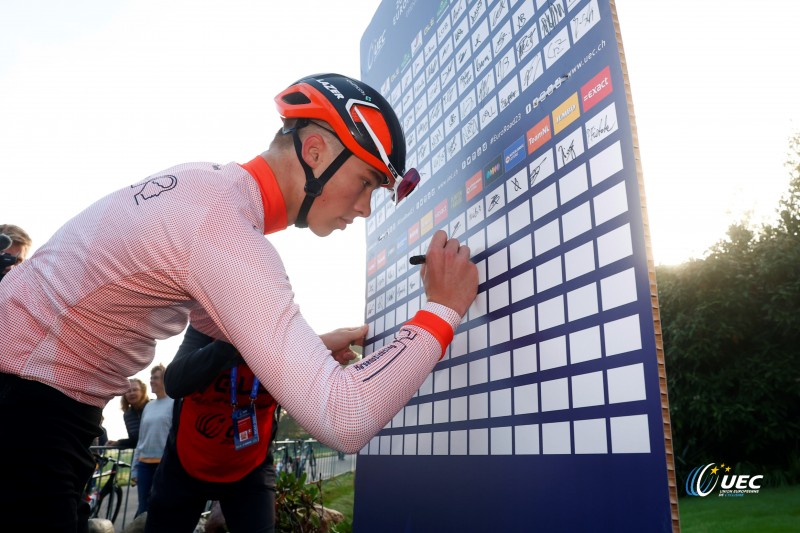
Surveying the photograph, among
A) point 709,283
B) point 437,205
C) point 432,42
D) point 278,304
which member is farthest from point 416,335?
point 709,283

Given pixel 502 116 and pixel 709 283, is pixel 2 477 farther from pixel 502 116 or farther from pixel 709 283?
pixel 709 283

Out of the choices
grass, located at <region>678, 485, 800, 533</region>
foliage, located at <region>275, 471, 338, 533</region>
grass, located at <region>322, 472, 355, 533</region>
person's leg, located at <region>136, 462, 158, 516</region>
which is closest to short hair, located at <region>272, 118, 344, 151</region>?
grass, located at <region>322, 472, 355, 533</region>

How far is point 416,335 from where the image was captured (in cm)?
159

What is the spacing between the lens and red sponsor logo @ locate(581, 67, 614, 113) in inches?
65.3

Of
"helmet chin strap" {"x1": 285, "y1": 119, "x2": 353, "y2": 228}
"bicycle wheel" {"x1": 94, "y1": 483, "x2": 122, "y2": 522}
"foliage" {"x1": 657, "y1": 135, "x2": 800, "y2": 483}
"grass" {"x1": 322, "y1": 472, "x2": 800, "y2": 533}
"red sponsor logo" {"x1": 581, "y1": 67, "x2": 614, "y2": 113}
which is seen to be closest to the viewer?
"red sponsor logo" {"x1": 581, "y1": 67, "x2": 614, "y2": 113}

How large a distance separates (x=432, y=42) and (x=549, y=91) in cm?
121

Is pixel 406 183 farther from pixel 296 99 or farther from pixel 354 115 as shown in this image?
pixel 296 99

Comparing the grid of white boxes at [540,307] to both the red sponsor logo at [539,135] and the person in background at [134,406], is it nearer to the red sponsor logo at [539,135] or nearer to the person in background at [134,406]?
the red sponsor logo at [539,135]

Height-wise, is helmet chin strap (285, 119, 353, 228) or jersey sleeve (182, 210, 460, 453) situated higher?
helmet chin strap (285, 119, 353, 228)

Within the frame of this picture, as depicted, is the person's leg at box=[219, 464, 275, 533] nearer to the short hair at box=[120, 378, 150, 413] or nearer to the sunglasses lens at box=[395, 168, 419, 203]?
the sunglasses lens at box=[395, 168, 419, 203]

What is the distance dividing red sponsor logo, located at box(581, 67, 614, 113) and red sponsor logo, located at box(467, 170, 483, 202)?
61 cm

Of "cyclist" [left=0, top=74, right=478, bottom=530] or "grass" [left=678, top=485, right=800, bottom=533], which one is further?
"grass" [left=678, top=485, right=800, bottom=533]

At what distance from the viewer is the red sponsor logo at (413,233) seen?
111 inches

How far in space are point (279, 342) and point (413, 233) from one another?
1666 millimetres
